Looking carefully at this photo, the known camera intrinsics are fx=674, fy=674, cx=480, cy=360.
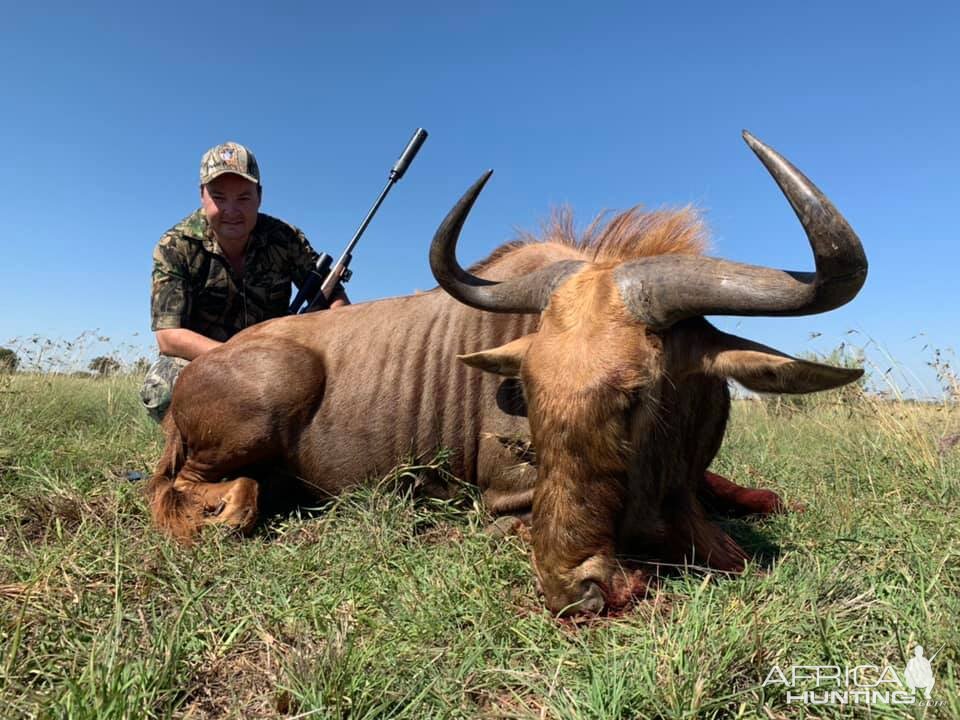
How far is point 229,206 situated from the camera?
5.81 meters

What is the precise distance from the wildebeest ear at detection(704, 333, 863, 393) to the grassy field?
73 centimetres

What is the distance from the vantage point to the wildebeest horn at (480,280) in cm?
328

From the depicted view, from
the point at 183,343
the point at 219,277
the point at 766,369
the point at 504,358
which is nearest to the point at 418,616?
the point at 504,358

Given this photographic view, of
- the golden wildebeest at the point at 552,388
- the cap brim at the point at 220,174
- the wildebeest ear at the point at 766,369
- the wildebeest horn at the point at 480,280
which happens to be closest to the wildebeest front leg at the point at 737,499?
the golden wildebeest at the point at 552,388

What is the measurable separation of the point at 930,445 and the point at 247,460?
479 centimetres

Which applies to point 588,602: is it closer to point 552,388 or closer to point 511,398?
point 552,388

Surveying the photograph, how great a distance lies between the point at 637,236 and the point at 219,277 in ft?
12.7

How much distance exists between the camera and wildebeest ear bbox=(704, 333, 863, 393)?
8.44ft

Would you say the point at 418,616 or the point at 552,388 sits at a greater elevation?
the point at 552,388

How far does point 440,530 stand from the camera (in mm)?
3662

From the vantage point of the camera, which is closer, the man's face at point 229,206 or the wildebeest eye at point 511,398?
the wildebeest eye at point 511,398

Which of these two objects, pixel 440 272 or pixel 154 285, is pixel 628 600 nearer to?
pixel 440 272

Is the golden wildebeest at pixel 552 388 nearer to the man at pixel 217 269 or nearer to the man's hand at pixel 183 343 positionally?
the man's hand at pixel 183 343

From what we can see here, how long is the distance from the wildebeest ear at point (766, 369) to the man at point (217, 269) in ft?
13.0
